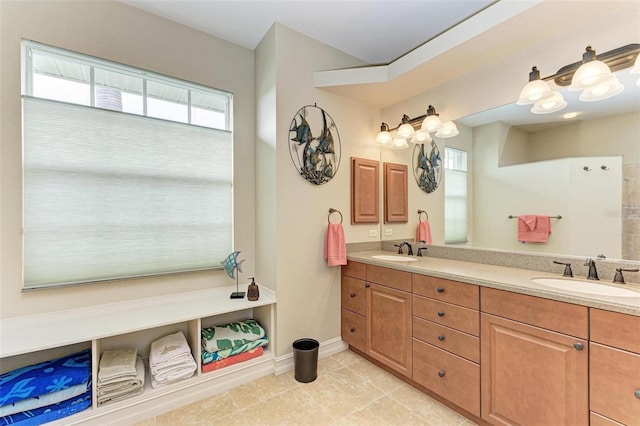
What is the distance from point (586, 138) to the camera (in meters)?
1.76

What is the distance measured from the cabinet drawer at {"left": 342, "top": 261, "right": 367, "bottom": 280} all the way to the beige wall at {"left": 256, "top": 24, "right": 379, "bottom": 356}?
101 mm

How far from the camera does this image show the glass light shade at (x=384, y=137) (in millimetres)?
2889

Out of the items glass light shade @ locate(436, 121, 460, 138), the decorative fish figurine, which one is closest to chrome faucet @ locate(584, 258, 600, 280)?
glass light shade @ locate(436, 121, 460, 138)

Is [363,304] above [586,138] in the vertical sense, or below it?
below

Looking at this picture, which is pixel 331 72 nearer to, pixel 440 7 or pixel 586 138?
pixel 440 7

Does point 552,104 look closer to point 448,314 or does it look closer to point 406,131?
point 406,131

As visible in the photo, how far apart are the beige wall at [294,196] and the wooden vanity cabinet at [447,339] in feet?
3.09

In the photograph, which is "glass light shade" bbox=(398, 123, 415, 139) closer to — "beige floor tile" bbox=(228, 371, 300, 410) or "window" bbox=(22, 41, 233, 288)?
"window" bbox=(22, 41, 233, 288)

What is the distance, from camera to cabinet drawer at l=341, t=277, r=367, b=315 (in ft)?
8.35

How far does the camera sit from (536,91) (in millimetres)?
1783

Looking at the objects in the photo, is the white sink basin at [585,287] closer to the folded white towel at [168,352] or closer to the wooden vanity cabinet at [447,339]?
the wooden vanity cabinet at [447,339]

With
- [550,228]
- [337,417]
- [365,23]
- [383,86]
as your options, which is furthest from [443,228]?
[365,23]

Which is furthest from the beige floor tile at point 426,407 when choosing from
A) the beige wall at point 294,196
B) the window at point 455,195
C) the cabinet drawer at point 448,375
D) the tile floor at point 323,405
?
the window at point 455,195

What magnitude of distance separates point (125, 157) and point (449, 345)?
9.14 feet
